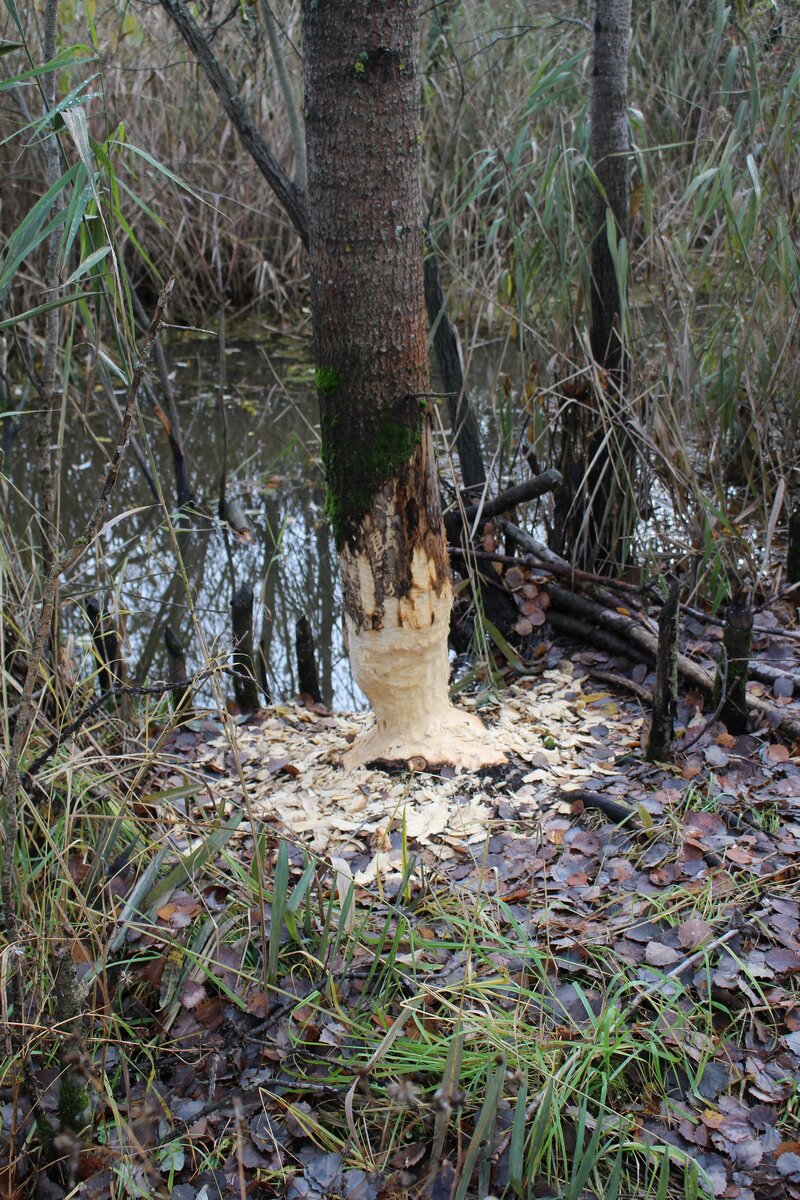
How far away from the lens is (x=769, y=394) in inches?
145

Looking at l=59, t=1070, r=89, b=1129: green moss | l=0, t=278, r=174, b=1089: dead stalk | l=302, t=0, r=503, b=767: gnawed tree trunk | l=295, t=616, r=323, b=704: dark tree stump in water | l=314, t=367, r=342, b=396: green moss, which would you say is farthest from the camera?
l=295, t=616, r=323, b=704: dark tree stump in water

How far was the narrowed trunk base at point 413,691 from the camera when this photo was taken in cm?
274

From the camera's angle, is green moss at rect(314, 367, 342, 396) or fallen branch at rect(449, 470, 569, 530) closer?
green moss at rect(314, 367, 342, 396)

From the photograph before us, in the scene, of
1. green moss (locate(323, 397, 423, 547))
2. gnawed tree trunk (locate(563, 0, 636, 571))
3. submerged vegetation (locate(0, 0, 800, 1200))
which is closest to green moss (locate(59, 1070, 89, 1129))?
submerged vegetation (locate(0, 0, 800, 1200))

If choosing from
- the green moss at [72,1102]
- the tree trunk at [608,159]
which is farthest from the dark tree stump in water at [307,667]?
the green moss at [72,1102]

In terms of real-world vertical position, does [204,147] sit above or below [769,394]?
above

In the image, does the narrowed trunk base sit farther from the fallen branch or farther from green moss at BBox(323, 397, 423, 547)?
the fallen branch

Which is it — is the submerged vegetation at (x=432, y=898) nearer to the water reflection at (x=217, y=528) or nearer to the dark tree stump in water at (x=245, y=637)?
the dark tree stump in water at (x=245, y=637)

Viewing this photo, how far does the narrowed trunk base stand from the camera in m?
2.74

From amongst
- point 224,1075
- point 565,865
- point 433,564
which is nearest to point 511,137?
point 433,564

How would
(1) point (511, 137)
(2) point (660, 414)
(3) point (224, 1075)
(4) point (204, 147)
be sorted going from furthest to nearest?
(4) point (204, 147), (1) point (511, 137), (2) point (660, 414), (3) point (224, 1075)

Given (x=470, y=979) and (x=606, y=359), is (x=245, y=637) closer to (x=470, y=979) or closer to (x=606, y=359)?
(x=606, y=359)

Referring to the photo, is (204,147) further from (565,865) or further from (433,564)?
(565,865)

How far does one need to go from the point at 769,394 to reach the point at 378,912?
2.48 metres
